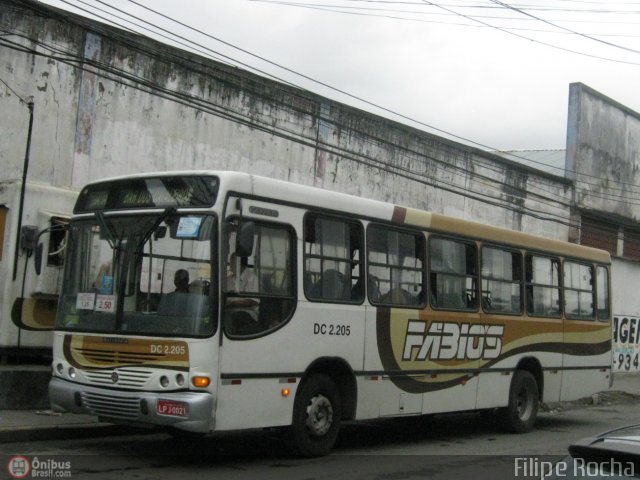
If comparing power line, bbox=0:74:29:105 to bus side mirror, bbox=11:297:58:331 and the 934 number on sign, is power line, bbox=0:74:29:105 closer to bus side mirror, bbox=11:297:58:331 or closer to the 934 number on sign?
bus side mirror, bbox=11:297:58:331

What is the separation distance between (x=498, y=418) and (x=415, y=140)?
9058 millimetres

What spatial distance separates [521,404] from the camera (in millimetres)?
13430

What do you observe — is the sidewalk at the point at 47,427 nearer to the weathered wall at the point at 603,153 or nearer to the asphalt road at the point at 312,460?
the asphalt road at the point at 312,460

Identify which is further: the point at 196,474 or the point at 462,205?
the point at 462,205

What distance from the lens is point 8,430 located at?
9.62 metres

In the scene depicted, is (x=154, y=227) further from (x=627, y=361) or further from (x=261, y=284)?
(x=627, y=361)

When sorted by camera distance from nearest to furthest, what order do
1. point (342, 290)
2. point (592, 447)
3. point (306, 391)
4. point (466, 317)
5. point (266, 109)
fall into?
point (592, 447), point (306, 391), point (342, 290), point (466, 317), point (266, 109)

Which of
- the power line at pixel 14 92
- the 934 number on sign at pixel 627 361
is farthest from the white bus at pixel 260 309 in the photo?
the 934 number on sign at pixel 627 361

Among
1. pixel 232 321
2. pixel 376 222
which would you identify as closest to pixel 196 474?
pixel 232 321

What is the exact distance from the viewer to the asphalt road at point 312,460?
8.57m

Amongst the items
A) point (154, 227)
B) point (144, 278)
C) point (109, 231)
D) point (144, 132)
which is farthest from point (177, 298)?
point (144, 132)

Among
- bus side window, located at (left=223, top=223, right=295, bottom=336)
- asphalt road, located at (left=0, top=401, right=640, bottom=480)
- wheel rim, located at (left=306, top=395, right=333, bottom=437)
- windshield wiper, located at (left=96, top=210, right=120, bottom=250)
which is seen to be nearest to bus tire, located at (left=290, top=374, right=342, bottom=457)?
wheel rim, located at (left=306, top=395, right=333, bottom=437)

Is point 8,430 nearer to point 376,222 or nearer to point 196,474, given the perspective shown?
point 196,474

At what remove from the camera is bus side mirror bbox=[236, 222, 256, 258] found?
8633 millimetres
